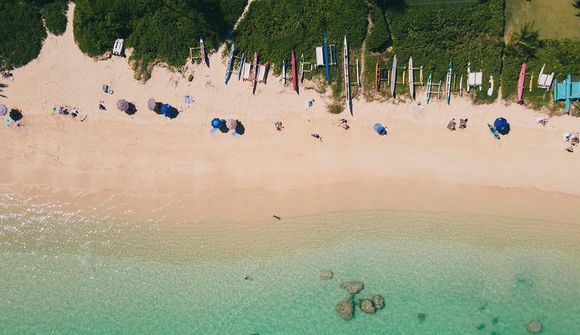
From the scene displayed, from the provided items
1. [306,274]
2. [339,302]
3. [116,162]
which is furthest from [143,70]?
[339,302]

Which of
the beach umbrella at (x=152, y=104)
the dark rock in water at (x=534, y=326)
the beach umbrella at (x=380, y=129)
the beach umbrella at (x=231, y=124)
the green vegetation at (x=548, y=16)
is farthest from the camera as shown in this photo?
the beach umbrella at (x=152, y=104)

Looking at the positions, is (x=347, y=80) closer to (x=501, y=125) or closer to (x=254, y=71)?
(x=254, y=71)

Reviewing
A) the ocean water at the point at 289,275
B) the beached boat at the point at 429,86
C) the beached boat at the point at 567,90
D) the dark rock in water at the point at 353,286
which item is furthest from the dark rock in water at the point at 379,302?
the beached boat at the point at 567,90

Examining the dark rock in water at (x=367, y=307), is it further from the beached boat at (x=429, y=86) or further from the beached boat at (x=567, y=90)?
the beached boat at (x=567, y=90)

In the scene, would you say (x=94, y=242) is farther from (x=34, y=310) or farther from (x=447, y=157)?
(x=447, y=157)

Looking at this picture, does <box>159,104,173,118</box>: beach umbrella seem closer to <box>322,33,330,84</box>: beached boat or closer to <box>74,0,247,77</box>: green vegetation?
<box>74,0,247,77</box>: green vegetation

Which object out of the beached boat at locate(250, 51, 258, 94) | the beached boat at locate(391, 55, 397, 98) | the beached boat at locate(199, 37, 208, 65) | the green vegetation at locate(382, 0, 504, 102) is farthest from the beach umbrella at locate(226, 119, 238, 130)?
the green vegetation at locate(382, 0, 504, 102)
